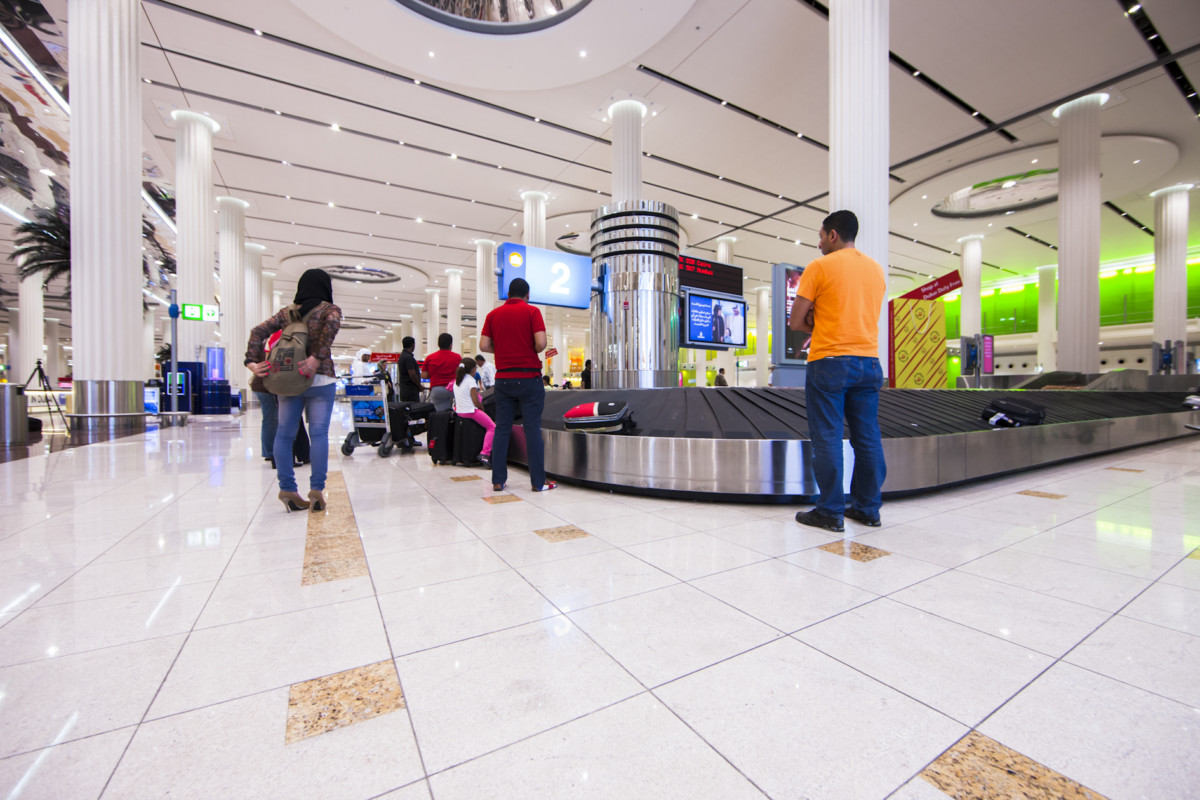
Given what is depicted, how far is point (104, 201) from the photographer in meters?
7.61

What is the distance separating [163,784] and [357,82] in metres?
11.9

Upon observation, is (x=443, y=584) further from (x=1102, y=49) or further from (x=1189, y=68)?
(x=1189, y=68)

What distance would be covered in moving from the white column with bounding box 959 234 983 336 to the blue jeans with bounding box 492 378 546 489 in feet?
69.4

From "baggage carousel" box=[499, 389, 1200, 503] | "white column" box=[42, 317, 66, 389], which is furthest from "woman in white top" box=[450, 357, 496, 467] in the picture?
"white column" box=[42, 317, 66, 389]

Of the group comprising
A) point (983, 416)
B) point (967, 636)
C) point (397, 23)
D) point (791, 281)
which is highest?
point (397, 23)

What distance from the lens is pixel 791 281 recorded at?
6770 millimetres

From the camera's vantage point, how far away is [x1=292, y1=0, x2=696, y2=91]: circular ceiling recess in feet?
24.5

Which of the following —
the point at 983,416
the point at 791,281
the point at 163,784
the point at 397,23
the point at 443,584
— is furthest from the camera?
the point at 397,23

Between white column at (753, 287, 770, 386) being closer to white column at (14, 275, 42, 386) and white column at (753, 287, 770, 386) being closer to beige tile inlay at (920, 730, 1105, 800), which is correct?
beige tile inlay at (920, 730, 1105, 800)

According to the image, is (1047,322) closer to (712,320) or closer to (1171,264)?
(1171,264)

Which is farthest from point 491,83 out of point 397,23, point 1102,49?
point 1102,49

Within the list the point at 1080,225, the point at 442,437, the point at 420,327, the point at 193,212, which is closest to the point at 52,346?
the point at 420,327

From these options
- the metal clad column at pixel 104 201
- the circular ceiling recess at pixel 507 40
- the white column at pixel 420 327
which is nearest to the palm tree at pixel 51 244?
the metal clad column at pixel 104 201

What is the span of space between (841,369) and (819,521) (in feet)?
3.01
